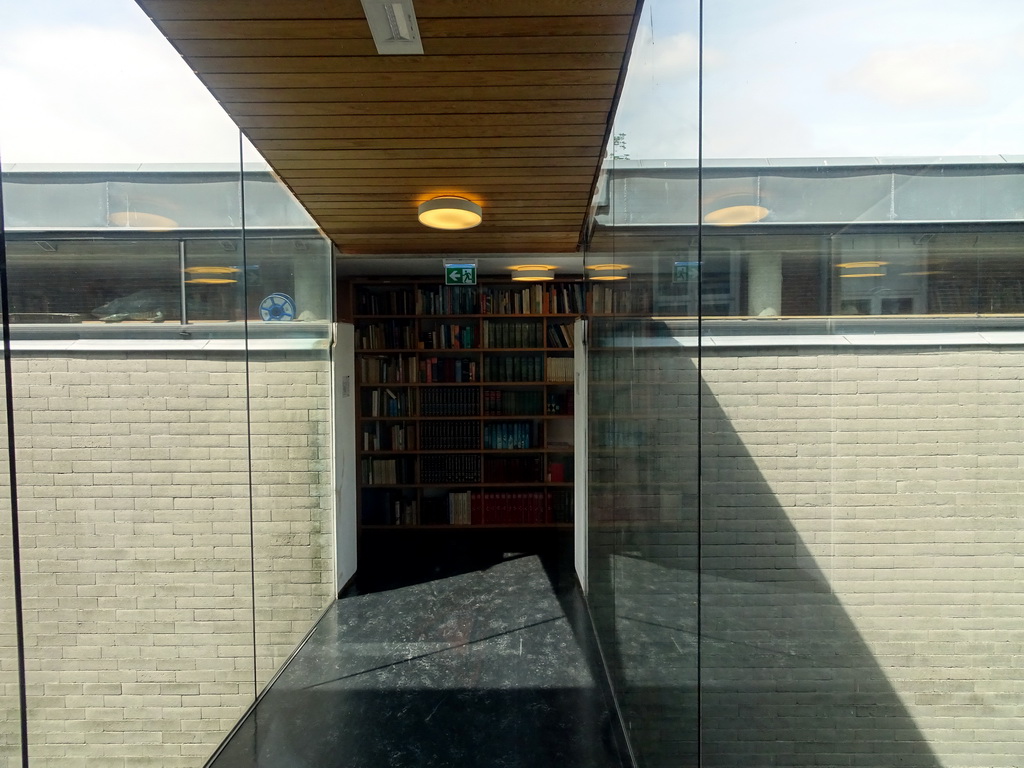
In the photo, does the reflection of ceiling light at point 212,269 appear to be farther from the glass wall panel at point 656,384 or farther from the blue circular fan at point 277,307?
the glass wall panel at point 656,384

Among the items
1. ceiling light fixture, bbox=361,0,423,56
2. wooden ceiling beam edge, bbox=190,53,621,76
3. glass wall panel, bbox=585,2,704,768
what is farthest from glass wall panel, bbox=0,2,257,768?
glass wall panel, bbox=585,2,704,768

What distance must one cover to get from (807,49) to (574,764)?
2.61m

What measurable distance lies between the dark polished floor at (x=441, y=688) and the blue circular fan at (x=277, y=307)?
6.48 feet

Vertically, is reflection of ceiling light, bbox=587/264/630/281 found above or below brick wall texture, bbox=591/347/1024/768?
above

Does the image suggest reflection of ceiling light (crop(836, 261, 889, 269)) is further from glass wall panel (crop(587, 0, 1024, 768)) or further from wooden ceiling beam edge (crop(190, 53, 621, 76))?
wooden ceiling beam edge (crop(190, 53, 621, 76))

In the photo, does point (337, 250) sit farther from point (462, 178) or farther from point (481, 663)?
point (481, 663)

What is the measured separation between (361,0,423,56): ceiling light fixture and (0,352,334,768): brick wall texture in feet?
4.70

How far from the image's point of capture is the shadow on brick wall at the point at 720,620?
2.53ft

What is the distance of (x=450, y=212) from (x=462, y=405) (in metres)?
2.91

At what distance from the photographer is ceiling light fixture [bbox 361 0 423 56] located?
66.0 inches

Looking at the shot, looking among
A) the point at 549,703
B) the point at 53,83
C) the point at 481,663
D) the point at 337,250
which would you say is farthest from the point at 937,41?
the point at 337,250

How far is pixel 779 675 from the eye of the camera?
1.00 meters

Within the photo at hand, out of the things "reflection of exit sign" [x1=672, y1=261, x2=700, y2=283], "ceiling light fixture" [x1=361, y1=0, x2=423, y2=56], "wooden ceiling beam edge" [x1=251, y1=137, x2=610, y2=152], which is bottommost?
"reflection of exit sign" [x1=672, y1=261, x2=700, y2=283]

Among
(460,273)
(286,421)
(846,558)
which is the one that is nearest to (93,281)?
(286,421)
